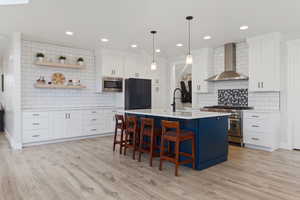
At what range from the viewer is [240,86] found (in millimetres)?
5438

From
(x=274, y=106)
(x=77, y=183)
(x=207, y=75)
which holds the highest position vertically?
(x=207, y=75)

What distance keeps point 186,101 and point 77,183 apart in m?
5.16

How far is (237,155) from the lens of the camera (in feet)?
13.4

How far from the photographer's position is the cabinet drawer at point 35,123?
473 centimetres

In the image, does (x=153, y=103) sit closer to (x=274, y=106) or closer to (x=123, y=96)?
(x=123, y=96)

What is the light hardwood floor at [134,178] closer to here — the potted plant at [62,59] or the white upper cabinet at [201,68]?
the white upper cabinet at [201,68]

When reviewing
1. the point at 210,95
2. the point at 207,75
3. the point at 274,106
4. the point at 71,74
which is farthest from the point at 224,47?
the point at 71,74

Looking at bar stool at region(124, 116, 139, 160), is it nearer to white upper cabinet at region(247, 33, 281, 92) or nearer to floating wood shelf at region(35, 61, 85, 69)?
floating wood shelf at region(35, 61, 85, 69)

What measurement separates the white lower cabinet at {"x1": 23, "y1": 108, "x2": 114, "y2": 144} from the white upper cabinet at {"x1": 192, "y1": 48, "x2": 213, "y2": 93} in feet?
9.07

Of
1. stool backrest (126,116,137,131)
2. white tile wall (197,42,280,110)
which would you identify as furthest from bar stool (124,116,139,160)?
white tile wall (197,42,280,110)

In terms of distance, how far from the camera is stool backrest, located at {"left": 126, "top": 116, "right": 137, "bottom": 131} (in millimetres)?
3949

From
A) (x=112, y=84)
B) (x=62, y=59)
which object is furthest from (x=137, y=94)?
(x=62, y=59)

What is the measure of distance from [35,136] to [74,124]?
964 mm

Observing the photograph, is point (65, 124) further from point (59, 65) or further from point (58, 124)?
point (59, 65)
